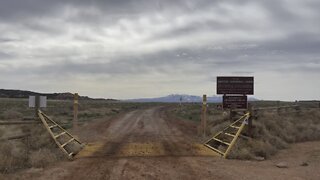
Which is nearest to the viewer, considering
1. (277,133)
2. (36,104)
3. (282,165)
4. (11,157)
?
(11,157)

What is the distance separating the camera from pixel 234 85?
21.7 metres

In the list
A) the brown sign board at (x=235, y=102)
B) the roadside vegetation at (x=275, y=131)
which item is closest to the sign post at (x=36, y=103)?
the roadside vegetation at (x=275, y=131)

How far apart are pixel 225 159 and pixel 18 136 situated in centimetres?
691

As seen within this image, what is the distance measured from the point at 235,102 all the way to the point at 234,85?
82 centimetres

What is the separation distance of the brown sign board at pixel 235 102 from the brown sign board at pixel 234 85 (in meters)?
0.27

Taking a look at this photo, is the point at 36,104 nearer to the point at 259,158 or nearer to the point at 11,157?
the point at 11,157

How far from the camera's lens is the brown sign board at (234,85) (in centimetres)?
2156

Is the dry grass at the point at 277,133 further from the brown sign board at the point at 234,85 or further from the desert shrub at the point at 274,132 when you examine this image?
the brown sign board at the point at 234,85

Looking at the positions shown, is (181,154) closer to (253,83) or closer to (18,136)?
(18,136)

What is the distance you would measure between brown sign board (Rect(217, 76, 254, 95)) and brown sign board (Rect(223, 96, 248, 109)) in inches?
10.8

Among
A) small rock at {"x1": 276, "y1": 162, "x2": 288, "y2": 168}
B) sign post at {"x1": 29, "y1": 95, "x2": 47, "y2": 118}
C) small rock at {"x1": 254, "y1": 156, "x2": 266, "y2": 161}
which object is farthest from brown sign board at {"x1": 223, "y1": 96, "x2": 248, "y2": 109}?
sign post at {"x1": 29, "y1": 95, "x2": 47, "y2": 118}

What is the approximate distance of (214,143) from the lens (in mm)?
18500

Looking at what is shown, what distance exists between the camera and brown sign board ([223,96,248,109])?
21562mm

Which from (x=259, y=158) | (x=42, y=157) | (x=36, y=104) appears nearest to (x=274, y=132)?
(x=259, y=158)
